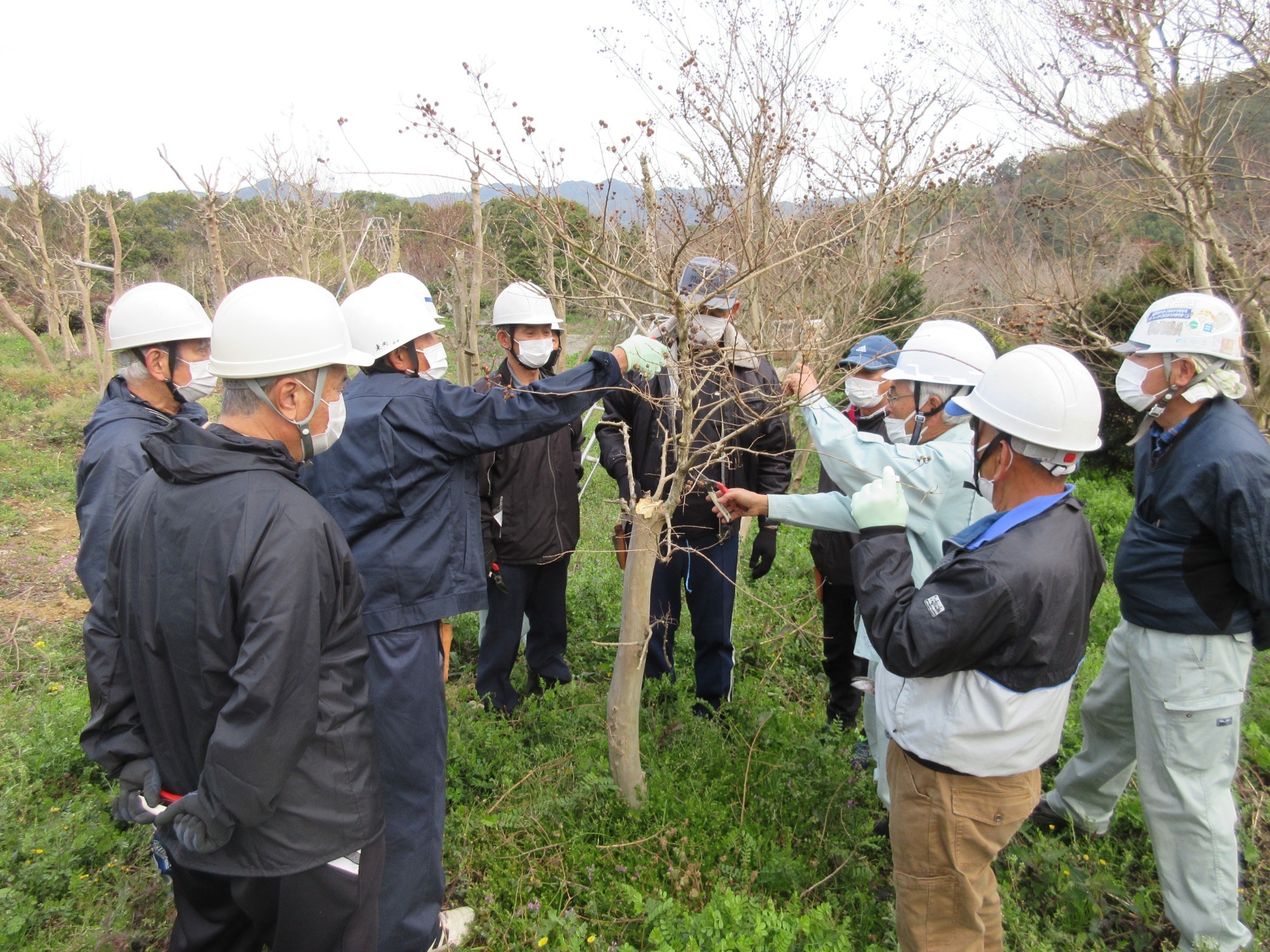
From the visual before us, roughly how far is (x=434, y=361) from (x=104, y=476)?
132 cm

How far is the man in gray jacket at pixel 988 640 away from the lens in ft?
6.57

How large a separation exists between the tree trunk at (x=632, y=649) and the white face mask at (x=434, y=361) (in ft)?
3.66

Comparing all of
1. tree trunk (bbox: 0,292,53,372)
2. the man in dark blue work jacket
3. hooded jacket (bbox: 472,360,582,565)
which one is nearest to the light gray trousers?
the man in dark blue work jacket

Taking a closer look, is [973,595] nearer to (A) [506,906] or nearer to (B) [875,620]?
(B) [875,620]

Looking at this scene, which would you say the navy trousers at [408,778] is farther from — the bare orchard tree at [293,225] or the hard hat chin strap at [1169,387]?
the bare orchard tree at [293,225]

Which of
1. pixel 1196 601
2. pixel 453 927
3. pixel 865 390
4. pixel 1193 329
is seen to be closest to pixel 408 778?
pixel 453 927

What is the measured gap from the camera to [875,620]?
2.17m

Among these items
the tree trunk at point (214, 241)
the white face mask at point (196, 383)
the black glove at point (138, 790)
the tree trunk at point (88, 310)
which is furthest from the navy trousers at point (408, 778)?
the tree trunk at point (88, 310)

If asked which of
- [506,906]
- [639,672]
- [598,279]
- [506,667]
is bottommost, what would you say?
[506,906]

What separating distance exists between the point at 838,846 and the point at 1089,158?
649 cm

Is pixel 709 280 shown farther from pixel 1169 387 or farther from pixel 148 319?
pixel 148 319

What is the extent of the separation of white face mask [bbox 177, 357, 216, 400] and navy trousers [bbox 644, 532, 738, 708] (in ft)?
7.62

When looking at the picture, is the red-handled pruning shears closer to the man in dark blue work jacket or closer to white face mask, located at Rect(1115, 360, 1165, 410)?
the man in dark blue work jacket

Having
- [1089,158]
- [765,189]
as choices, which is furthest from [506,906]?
[1089,158]
